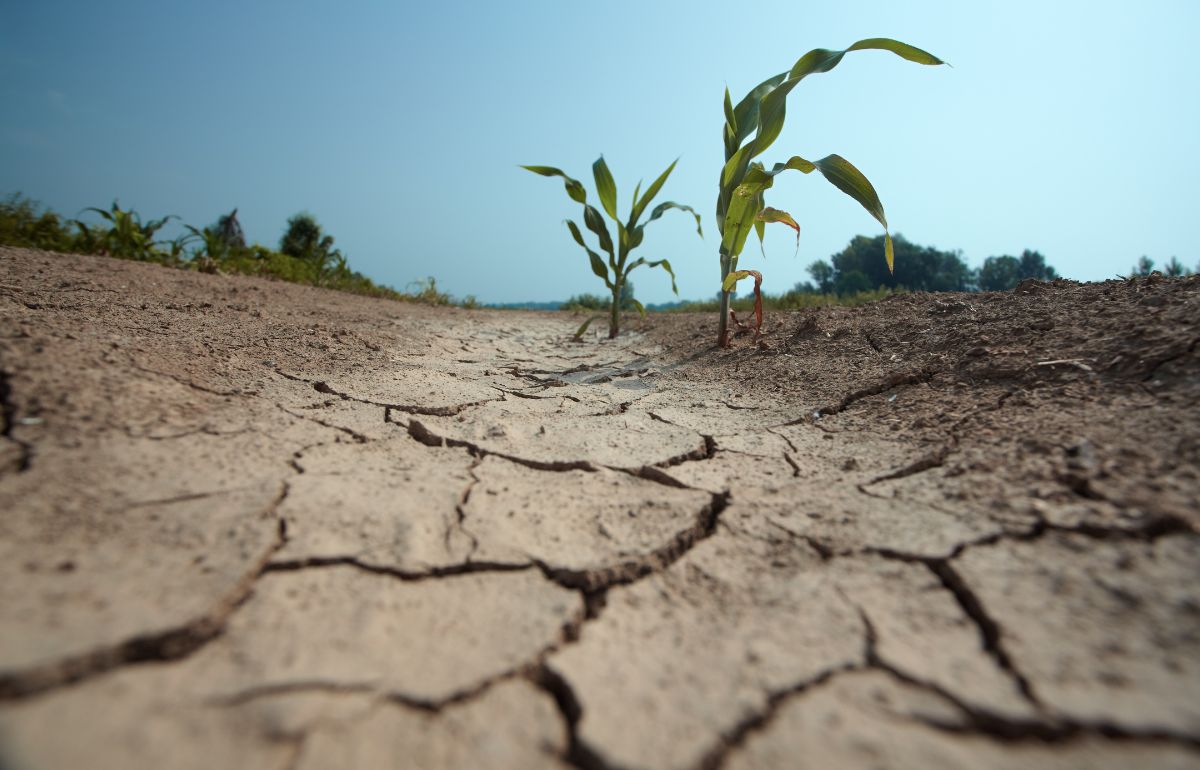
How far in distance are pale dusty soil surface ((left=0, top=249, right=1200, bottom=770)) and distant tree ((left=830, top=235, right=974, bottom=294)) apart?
664 cm

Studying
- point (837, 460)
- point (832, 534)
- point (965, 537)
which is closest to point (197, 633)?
point (832, 534)

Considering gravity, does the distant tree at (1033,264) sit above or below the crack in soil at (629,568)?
above

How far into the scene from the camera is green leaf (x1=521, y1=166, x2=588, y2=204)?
3721 millimetres

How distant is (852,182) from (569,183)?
2.03 meters

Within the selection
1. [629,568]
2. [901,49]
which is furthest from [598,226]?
[629,568]

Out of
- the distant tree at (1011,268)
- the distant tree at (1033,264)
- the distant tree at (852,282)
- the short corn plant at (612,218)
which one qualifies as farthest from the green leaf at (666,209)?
the distant tree at (1033,264)

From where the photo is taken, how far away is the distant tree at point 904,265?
27.2ft

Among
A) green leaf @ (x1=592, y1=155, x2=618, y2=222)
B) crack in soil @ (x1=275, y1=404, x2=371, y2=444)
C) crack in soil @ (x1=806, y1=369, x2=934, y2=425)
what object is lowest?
crack in soil @ (x1=275, y1=404, x2=371, y2=444)

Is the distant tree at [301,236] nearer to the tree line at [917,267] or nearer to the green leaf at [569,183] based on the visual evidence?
the green leaf at [569,183]

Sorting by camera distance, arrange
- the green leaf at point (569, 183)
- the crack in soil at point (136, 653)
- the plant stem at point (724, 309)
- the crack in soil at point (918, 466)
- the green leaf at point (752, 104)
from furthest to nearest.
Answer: the green leaf at point (569, 183) → the plant stem at point (724, 309) → the green leaf at point (752, 104) → the crack in soil at point (918, 466) → the crack in soil at point (136, 653)

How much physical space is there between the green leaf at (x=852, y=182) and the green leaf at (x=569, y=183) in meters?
1.81

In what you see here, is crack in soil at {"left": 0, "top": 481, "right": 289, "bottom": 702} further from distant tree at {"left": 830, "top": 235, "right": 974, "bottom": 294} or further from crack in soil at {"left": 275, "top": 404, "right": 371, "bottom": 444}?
distant tree at {"left": 830, "top": 235, "right": 974, "bottom": 294}

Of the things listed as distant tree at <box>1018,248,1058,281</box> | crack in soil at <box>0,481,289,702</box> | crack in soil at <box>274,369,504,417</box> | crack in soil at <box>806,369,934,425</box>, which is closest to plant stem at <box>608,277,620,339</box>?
crack in soil at <box>274,369,504,417</box>

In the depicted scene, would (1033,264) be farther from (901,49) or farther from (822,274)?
(901,49)
